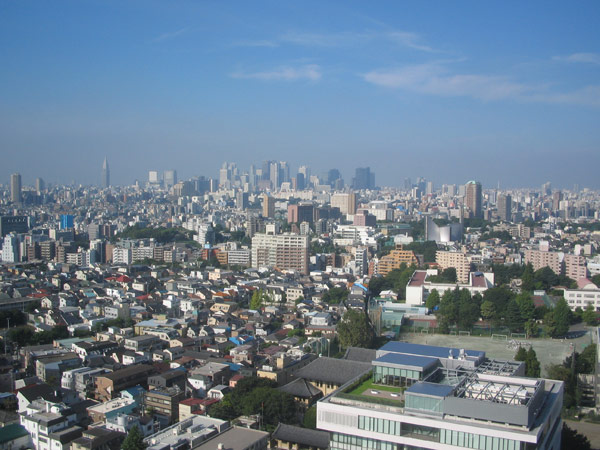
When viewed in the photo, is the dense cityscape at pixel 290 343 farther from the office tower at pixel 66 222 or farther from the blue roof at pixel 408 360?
the office tower at pixel 66 222

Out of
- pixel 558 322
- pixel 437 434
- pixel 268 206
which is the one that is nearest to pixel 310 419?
pixel 437 434

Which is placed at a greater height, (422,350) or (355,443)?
(422,350)

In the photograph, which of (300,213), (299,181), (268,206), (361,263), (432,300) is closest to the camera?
(432,300)

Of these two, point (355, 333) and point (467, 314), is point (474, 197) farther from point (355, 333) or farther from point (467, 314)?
point (355, 333)

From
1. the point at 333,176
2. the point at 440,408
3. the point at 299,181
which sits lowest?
the point at 440,408

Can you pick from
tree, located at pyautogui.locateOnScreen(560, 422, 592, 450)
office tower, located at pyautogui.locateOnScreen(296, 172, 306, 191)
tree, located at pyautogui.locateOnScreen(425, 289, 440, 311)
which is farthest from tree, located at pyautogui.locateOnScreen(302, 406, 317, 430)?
office tower, located at pyautogui.locateOnScreen(296, 172, 306, 191)

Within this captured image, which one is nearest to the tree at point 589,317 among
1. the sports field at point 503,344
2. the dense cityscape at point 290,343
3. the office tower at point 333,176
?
the dense cityscape at point 290,343
